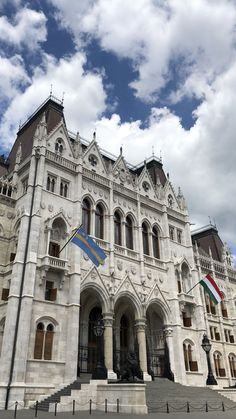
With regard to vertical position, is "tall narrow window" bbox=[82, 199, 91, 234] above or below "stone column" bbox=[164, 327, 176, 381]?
above

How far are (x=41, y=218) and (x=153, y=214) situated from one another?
46.0ft

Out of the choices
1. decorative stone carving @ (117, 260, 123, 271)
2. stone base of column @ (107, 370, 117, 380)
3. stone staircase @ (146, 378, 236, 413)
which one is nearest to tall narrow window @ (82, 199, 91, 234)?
decorative stone carving @ (117, 260, 123, 271)

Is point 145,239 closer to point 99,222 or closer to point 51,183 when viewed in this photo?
A: point 99,222

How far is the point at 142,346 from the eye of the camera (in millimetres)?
28500

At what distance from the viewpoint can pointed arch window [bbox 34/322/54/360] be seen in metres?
22.7

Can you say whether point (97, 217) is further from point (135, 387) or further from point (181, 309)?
point (135, 387)

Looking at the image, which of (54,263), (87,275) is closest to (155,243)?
(87,275)

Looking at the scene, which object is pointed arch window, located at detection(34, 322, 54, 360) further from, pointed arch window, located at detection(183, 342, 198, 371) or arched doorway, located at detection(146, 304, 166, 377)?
pointed arch window, located at detection(183, 342, 198, 371)

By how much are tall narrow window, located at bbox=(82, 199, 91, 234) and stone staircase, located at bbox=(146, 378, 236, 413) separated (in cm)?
1286

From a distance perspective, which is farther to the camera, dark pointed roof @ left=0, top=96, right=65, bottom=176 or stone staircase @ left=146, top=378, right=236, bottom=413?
dark pointed roof @ left=0, top=96, right=65, bottom=176

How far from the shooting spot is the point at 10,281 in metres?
24.8

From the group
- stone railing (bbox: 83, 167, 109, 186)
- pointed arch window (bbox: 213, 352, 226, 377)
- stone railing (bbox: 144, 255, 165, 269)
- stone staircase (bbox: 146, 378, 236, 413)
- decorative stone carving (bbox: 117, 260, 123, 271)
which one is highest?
stone railing (bbox: 83, 167, 109, 186)

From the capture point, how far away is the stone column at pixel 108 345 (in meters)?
25.5

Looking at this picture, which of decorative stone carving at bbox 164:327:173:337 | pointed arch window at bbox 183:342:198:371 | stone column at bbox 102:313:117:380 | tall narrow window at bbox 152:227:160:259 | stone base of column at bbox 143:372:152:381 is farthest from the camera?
tall narrow window at bbox 152:227:160:259
